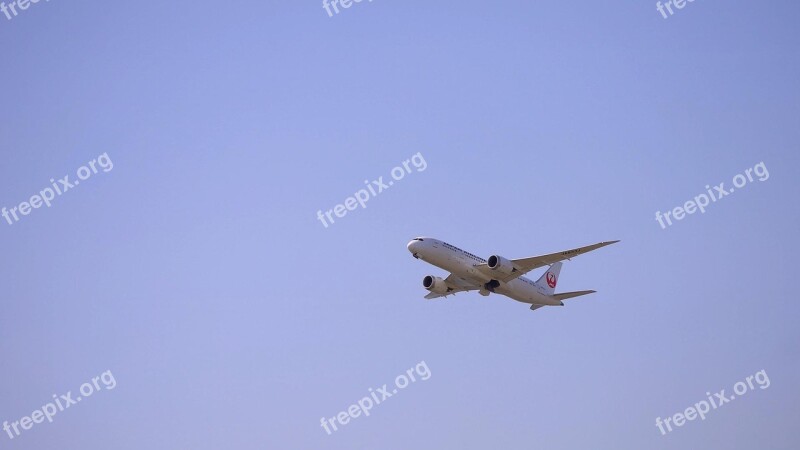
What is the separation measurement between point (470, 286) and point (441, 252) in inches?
301

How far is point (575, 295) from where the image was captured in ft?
266

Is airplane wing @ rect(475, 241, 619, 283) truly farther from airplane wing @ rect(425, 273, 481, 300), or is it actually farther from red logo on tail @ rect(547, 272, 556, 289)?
red logo on tail @ rect(547, 272, 556, 289)

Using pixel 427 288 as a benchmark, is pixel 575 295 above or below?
below

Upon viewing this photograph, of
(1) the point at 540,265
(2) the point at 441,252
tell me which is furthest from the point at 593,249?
(2) the point at 441,252

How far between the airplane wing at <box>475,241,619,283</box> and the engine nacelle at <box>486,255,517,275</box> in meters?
0.38

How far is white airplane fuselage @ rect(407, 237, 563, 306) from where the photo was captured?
74562mm

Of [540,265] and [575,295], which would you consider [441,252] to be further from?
[575,295]

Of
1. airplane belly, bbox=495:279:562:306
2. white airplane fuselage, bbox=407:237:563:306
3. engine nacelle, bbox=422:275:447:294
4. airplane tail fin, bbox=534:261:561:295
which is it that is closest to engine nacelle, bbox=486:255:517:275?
white airplane fuselage, bbox=407:237:563:306

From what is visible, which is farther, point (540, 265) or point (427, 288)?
point (427, 288)

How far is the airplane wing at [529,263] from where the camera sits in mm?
74244

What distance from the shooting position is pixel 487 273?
3049 inches

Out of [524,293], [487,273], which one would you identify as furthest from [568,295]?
[487,273]

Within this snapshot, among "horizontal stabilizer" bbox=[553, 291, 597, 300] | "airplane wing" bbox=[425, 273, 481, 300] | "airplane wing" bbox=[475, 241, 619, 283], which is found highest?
"airplane wing" bbox=[425, 273, 481, 300]

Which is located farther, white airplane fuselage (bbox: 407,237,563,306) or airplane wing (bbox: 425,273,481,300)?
airplane wing (bbox: 425,273,481,300)
